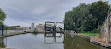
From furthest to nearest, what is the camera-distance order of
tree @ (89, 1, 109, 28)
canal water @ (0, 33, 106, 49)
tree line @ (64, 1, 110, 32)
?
tree line @ (64, 1, 110, 32)
tree @ (89, 1, 109, 28)
canal water @ (0, 33, 106, 49)

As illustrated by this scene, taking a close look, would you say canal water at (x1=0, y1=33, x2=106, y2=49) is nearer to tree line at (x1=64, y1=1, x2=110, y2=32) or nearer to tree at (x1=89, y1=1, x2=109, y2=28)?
tree line at (x1=64, y1=1, x2=110, y2=32)

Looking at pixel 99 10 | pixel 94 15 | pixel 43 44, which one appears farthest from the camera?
pixel 94 15

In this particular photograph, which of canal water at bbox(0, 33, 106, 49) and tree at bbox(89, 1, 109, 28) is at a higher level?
tree at bbox(89, 1, 109, 28)

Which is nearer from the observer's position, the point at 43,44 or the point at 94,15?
the point at 43,44

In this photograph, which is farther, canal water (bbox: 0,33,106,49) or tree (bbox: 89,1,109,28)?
tree (bbox: 89,1,109,28)

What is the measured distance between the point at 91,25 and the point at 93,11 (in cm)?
458

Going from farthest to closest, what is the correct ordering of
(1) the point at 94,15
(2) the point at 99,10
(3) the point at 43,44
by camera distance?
(1) the point at 94,15, (2) the point at 99,10, (3) the point at 43,44

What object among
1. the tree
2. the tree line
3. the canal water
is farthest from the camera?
the tree line

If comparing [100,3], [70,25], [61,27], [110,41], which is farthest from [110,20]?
[61,27]

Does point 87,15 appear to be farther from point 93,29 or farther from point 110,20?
point 110,20

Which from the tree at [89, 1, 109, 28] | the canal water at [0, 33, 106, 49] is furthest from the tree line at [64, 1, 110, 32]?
the canal water at [0, 33, 106, 49]

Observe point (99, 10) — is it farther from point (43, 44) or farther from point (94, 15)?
point (43, 44)

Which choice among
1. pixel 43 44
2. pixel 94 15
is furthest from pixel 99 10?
pixel 43 44

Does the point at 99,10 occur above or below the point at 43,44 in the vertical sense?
above
